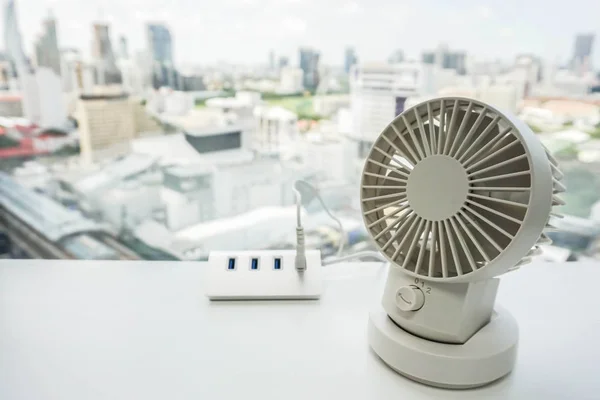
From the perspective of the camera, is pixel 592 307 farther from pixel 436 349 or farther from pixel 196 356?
pixel 196 356

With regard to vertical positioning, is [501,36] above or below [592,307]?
above

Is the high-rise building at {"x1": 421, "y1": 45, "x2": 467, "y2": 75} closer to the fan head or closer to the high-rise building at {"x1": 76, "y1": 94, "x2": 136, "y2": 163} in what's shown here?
the fan head

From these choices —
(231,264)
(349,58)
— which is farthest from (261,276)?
(349,58)

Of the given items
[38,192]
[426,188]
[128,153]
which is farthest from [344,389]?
[38,192]

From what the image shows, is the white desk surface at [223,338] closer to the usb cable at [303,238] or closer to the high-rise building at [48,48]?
the usb cable at [303,238]

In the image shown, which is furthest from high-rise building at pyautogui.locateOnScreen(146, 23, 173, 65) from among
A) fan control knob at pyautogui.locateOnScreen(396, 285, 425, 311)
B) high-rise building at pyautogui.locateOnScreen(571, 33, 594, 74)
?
high-rise building at pyautogui.locateOnScreen(571, 33, 594, 74)

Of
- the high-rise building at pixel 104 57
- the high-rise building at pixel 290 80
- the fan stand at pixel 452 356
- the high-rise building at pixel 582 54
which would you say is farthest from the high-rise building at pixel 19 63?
the high-rise building at pixel 582 54
